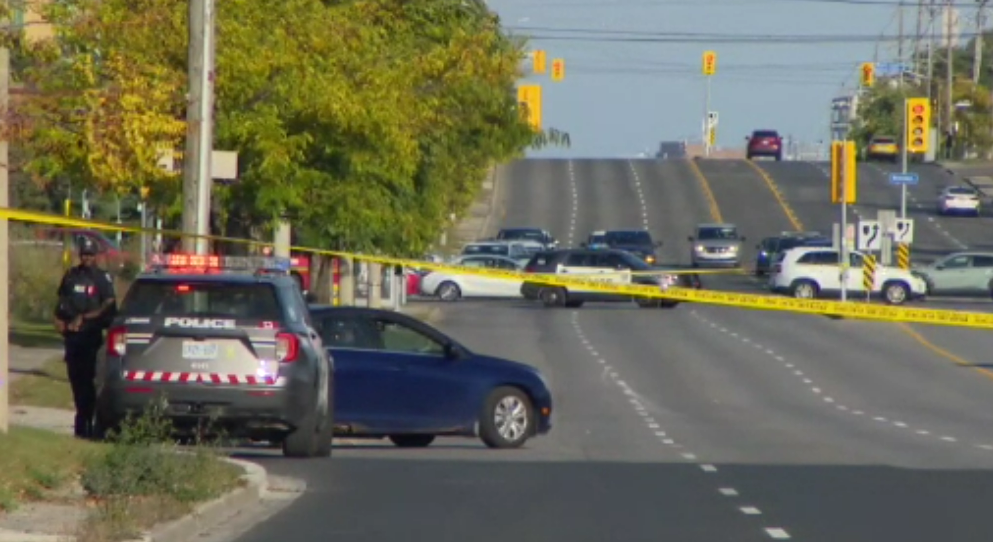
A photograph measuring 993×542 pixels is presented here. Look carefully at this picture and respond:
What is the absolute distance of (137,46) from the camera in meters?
25.4

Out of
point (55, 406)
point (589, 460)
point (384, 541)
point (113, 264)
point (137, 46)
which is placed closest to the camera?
point (384, 541)

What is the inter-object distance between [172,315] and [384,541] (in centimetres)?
451

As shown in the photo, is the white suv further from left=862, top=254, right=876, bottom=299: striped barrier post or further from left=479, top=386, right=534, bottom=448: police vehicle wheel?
left=479, top=386, right=534, bottom=448: police vehicle wheel

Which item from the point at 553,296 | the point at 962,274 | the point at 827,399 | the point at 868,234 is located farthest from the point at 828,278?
the point at 827,399

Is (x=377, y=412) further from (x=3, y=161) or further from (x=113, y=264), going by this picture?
(x=113, y=264)

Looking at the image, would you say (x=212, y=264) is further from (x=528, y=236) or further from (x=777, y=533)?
(x=528, y=236)

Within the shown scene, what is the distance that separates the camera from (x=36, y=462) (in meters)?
14.5

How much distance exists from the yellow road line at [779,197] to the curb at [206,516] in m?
68.6

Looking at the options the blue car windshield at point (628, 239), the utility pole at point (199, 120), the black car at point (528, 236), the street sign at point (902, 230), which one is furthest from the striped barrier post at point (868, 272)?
the utility pole at point (199, 120)

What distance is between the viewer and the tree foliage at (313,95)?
23000mm

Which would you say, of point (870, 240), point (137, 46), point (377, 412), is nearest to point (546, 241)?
point (870, 240)

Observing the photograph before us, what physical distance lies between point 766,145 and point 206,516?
3903 inches

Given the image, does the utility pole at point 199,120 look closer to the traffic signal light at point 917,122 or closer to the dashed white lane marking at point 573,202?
the traffic signal light at point 917,122

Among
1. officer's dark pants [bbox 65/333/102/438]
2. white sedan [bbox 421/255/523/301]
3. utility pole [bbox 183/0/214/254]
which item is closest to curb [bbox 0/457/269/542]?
officer's dark pants [bbox 65/333/102/438]
